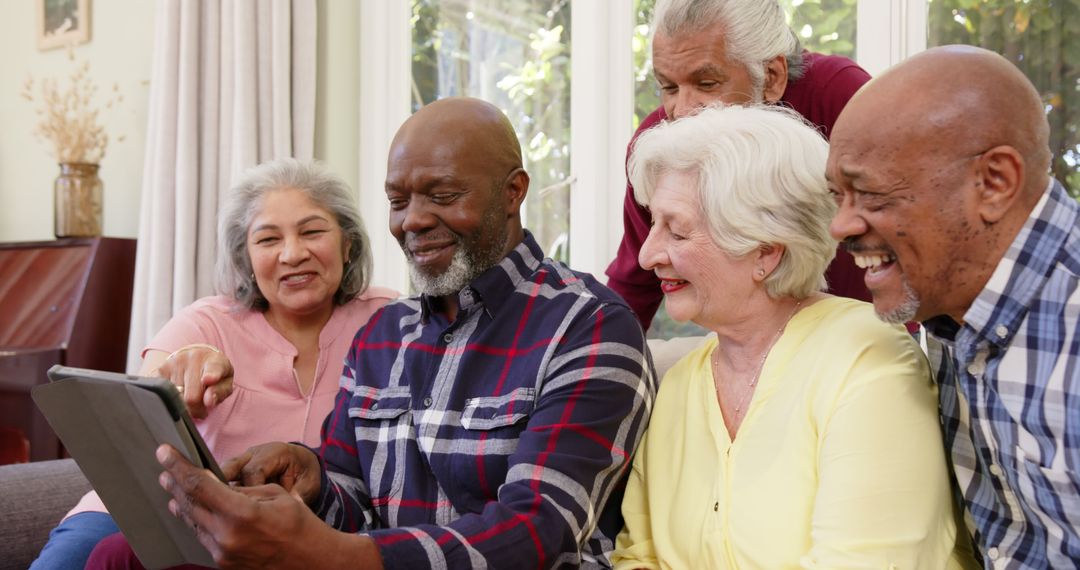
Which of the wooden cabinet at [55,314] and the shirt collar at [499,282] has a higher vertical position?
the shirt collar at [499,282]

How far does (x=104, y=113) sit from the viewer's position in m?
4.12

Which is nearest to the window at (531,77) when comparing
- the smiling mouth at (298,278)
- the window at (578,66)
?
the window at (578,66)

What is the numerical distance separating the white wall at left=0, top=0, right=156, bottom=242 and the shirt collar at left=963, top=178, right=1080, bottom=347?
364 cm

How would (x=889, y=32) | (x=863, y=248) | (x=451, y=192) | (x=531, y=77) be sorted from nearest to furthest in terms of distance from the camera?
(x=863, y=248) < (x=451, y=192) < (x=889, y=32) < (x=531, y=77)

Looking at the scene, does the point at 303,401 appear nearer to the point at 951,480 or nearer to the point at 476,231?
the point at 476,231

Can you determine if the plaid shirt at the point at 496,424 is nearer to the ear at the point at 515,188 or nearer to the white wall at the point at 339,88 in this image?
the ear at the point at 515,188

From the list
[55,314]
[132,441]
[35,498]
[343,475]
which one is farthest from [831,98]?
[55,314]

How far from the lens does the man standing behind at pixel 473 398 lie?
54.1 inches

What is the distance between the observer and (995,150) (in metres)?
1.13

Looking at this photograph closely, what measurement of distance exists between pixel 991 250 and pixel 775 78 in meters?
0.83

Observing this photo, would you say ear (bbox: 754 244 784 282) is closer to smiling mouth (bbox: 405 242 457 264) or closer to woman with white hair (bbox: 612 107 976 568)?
woman with white hair (bbox: 612 107 976 568)

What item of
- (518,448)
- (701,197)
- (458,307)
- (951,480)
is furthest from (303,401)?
(951,480)

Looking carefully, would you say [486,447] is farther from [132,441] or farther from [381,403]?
[132,441]

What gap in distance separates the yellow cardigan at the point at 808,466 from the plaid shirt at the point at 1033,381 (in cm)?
9
